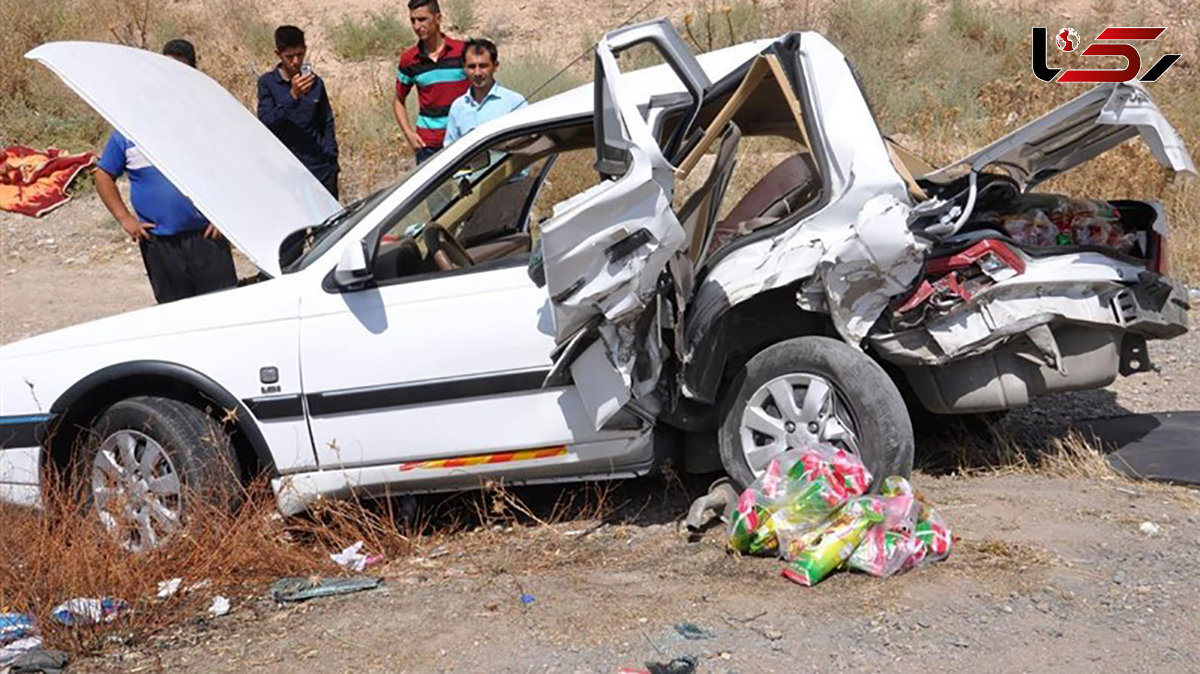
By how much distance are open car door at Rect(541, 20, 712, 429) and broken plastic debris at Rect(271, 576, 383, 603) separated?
1.04 m

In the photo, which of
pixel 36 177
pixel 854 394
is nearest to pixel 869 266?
pixel 854 394

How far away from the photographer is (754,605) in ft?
15.4

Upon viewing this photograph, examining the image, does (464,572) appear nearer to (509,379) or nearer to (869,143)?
(509,379)

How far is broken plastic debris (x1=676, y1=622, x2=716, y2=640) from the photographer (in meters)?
4.50

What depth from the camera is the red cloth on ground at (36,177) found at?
13.4 meters

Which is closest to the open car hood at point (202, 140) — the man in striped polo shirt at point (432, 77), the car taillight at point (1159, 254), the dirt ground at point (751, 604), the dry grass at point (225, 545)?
the dry grass at point (225, 545)

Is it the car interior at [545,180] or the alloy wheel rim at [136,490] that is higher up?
the car interior at [545,180]

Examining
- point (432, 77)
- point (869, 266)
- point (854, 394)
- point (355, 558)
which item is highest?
point (432, 77)

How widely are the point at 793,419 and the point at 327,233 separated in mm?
2091

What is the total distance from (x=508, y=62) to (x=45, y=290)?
6.89 meters

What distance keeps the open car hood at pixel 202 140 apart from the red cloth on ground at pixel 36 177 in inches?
289

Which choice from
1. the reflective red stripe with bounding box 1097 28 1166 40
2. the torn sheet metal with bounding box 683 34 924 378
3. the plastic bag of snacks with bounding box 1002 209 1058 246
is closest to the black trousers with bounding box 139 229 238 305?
the torn sheet metal with bounding box 683 34 924 378

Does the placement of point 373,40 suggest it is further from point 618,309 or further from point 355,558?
point 618,309

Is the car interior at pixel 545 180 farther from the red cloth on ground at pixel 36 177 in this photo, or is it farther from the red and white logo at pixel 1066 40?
the red and white logo at pixel 1066 40
